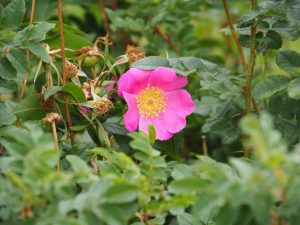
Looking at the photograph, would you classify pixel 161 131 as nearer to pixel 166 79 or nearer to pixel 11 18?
pixel 166 79

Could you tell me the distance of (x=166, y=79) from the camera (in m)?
1.44

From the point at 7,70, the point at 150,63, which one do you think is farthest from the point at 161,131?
the point at 7,70

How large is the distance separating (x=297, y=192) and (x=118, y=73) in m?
0.81

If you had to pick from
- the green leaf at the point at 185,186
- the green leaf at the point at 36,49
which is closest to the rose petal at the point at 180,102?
the green leaf at the point at 36,49

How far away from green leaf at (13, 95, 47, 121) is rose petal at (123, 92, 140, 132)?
171mm

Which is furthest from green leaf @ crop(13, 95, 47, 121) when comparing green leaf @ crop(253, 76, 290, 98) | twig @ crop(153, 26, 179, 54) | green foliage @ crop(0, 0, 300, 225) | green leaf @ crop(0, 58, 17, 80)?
twig @ crop(153, 26, 179, 54)

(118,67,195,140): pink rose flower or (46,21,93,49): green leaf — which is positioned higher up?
(46,21,93,49): green leaf

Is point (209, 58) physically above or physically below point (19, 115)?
below

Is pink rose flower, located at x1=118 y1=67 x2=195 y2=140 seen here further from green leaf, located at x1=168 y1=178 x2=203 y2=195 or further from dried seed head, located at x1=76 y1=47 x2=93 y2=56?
green leaf, located at x1=168 y1=178 x2=203 y2=195

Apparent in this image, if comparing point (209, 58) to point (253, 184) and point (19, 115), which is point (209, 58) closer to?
point (19, 115)

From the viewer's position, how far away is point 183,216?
119 cm

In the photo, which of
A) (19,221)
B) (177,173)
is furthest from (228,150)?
(19,221)

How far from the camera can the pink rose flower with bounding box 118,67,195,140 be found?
55.7 inches

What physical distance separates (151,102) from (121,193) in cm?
61
